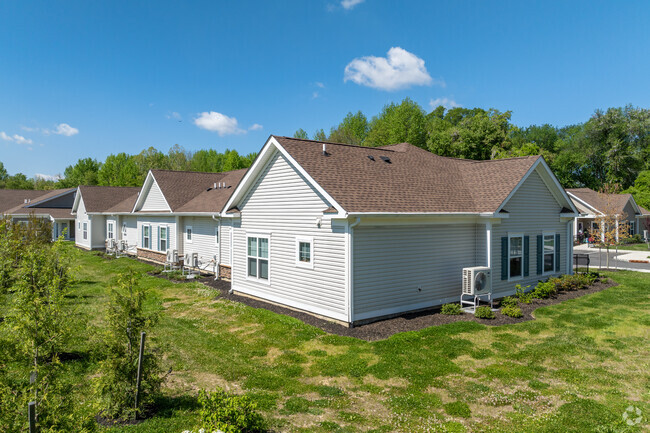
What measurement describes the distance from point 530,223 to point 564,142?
61833mm

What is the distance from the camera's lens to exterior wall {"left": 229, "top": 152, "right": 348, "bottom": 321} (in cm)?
1152

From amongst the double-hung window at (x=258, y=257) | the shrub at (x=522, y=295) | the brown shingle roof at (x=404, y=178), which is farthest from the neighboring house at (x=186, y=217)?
the shrub at (x=522, y=295)

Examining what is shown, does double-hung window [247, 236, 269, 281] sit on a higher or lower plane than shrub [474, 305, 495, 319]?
higher

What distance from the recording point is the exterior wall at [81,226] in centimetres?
3453

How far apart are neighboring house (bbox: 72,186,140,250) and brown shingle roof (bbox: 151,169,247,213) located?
608 cm

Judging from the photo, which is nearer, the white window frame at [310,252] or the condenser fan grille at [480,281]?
the white window frame at [310,252]

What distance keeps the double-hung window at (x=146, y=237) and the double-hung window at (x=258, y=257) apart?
14.9 meters

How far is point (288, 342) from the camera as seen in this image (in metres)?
9.96

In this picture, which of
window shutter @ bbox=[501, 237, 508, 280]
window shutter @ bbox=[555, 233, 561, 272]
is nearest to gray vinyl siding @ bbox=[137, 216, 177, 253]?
window shutter @ bbox=[501, 237, 508, 280]

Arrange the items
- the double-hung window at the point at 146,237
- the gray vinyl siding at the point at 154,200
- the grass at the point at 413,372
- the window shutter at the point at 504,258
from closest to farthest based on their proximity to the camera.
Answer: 1. the grass at the point at 413,372
2. the window shutter at the point at 504,258
3. the gray vinyl siding at the point at 154,200
4. the double-hung window at the point at 146,237

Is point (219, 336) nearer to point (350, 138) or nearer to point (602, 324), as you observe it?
point (602, 324)

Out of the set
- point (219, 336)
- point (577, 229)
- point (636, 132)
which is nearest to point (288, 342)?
point (219, 336)

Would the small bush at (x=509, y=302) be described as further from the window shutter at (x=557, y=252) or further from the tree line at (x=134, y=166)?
the tree line at (x=134, y=166)

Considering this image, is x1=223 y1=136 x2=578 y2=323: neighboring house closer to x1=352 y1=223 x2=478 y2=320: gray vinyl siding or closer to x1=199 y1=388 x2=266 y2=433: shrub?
x1=352 y1=223 x2=478 y2=320: gray vinyl siding
